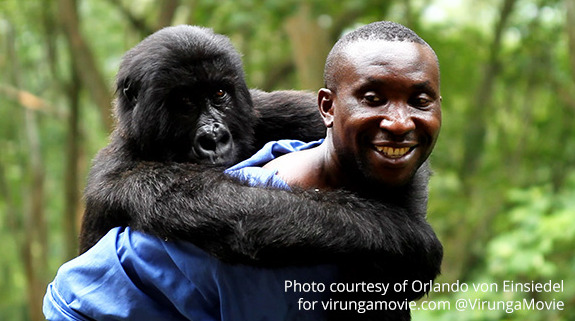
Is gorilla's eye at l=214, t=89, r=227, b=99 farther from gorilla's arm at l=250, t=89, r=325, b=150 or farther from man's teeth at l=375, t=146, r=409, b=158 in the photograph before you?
man's teeth at l=375, t=146, r=409, b=158

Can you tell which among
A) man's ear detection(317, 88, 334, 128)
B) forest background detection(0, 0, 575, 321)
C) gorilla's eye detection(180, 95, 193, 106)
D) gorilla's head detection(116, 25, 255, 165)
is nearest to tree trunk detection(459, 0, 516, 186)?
forest background detection(0, 0, 575, 321)

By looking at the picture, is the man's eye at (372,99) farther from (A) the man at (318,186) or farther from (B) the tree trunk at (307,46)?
(B) the tree trunk at (307,46)

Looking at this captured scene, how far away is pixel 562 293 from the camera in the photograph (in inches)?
254

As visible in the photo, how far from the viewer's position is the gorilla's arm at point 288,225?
2059 mm

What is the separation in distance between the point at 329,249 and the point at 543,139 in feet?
23.2

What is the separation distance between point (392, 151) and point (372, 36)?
0.31 metres

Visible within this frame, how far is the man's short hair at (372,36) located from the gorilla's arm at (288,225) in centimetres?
35

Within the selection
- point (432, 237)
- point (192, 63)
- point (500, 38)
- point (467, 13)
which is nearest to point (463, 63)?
point (500, 38)

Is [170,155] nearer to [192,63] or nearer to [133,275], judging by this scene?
[192,63]

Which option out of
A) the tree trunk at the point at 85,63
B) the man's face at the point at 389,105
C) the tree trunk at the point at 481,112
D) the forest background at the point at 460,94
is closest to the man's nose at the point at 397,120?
the man's face at the point at 389,105

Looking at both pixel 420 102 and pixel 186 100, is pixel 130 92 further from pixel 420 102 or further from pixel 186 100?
pixel 420 102

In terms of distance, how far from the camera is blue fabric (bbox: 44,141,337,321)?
6.56 ft

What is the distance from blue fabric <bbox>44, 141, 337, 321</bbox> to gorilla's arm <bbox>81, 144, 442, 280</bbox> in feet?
0.14

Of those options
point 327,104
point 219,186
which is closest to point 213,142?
point 219,186
